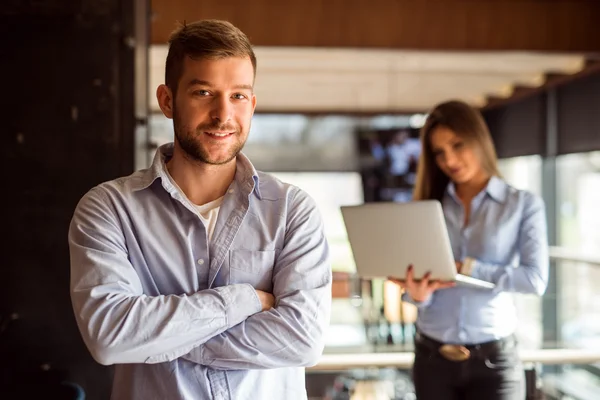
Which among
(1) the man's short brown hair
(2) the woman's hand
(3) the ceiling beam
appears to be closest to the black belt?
(2) the woman's hand

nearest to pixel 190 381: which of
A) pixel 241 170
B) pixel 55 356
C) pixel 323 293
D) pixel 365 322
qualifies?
pixel 323 293

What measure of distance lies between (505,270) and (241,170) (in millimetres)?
1059

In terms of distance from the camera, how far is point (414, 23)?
432 cm

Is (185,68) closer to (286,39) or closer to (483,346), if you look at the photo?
(483,346)

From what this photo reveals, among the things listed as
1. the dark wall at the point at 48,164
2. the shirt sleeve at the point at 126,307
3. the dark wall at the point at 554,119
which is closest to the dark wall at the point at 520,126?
the dark wall at the point at 554,119

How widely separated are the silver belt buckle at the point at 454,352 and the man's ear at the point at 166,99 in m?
1.19

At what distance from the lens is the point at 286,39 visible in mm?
4254

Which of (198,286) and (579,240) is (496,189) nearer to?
(198,286)

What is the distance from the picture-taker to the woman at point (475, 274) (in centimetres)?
218

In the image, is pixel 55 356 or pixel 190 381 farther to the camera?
pixel 55 356

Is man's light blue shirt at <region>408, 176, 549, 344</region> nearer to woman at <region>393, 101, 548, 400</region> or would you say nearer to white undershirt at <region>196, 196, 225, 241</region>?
woman at <region>393, 101, 548, 400</region>

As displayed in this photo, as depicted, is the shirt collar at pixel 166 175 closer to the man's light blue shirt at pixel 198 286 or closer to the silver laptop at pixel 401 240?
the man's light blue shirt at pixel 198 286

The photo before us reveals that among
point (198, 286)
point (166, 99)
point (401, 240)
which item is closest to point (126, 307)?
point (198, 286)

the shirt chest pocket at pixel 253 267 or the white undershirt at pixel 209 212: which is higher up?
the white undershirt at pixel 209 212
